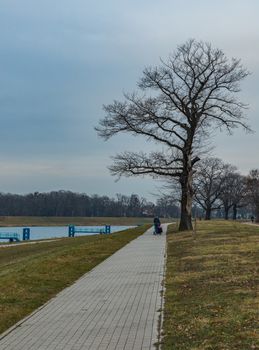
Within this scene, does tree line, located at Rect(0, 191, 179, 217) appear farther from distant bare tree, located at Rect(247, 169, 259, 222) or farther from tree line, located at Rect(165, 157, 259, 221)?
distant bare tree, located at Rect(247, 169, 259, 222)

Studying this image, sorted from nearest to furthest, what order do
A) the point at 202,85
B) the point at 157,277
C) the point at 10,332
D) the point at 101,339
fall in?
the point at 101,339 < the point at 10,332 < the point at 157,277 < the point at 202,85

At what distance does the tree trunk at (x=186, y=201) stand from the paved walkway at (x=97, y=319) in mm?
22944

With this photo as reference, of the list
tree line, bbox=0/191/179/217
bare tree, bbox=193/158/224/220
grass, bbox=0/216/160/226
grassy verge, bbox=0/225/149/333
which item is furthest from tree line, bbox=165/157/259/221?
grassy verge, bbox=0/225/149/333

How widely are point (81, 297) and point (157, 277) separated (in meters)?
3.17

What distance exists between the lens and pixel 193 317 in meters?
7.88

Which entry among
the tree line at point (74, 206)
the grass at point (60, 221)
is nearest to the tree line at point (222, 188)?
the grass at point (60, 221)

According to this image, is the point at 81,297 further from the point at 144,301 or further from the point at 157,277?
the point at 157,277

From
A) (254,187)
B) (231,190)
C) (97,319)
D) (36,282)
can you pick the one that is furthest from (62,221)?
(97,319)

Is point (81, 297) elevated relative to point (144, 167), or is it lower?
lower

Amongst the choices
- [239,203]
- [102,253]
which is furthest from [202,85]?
[239,203]

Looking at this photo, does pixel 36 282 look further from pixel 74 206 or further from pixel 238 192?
pixel 74 206

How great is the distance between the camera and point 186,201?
37.0m

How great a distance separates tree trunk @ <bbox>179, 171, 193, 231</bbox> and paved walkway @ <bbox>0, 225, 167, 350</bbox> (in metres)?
22.9

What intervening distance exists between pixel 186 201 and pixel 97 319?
2903 cm
